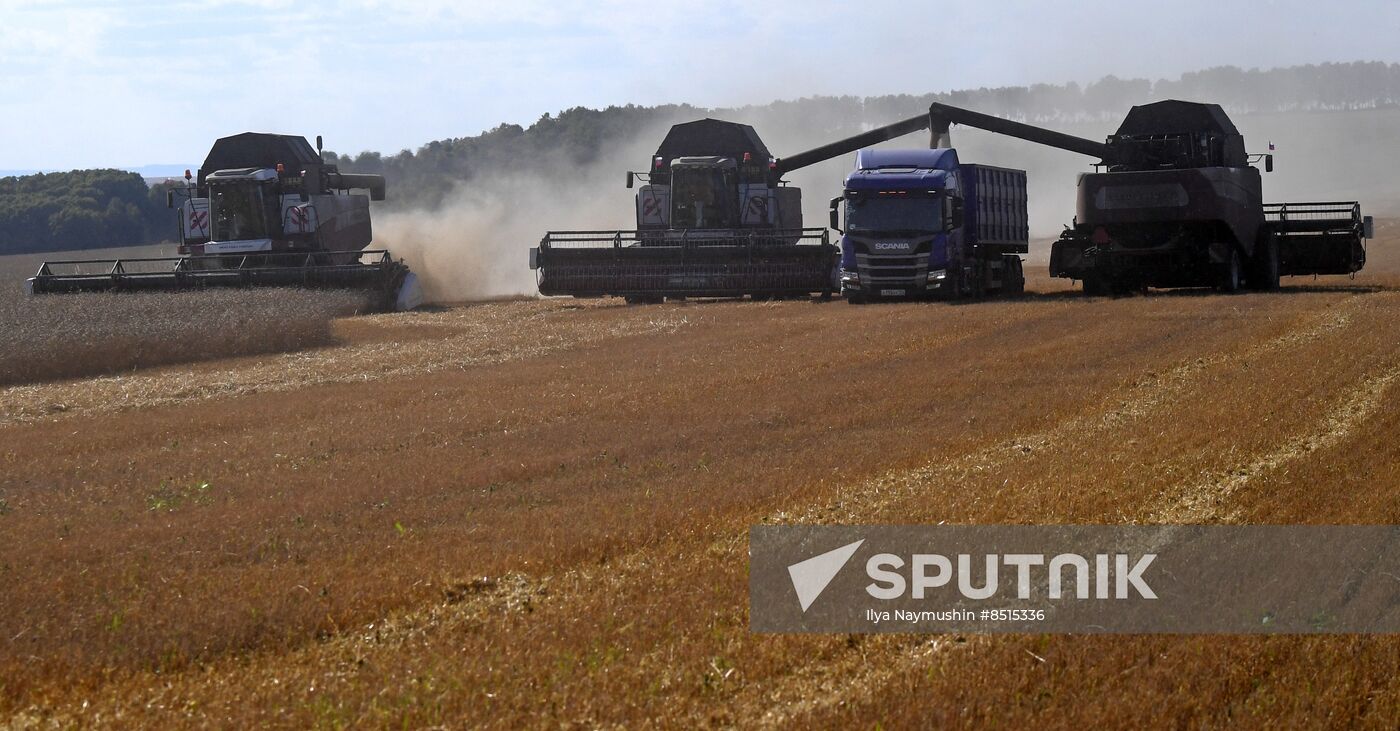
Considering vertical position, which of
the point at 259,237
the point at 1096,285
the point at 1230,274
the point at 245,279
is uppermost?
the point at 259,237

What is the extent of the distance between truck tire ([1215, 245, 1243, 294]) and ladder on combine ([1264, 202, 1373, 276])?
238 cm

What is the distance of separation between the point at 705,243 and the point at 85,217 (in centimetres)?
7550

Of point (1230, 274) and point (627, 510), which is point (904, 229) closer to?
point (1230, 274)

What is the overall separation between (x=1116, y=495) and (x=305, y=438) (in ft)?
26.2

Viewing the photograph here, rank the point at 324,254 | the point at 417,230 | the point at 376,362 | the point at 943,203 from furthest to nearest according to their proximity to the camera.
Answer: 1. the point at 417,230
2. the point at 324,254
3. the point at 943,203
4. the point at 376,362

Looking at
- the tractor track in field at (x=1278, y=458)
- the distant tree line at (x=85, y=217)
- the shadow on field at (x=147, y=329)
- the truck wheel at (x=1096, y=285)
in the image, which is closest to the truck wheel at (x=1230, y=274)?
the truck wheel at (x=1096, y=285)

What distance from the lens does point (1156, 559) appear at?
27.1 ft

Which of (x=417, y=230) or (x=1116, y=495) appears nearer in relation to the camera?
(x=1116, y=495)

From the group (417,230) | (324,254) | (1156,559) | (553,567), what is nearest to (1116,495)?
(1156,559)

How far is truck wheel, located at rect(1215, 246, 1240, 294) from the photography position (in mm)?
30353

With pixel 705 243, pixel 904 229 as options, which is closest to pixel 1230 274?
pixel 904 229

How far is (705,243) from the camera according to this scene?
3600 centimetres

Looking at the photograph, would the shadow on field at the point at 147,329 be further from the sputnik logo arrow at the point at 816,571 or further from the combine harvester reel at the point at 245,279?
the sputnik logo arrow at the point at 816,571

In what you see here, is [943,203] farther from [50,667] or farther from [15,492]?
[50,667]
